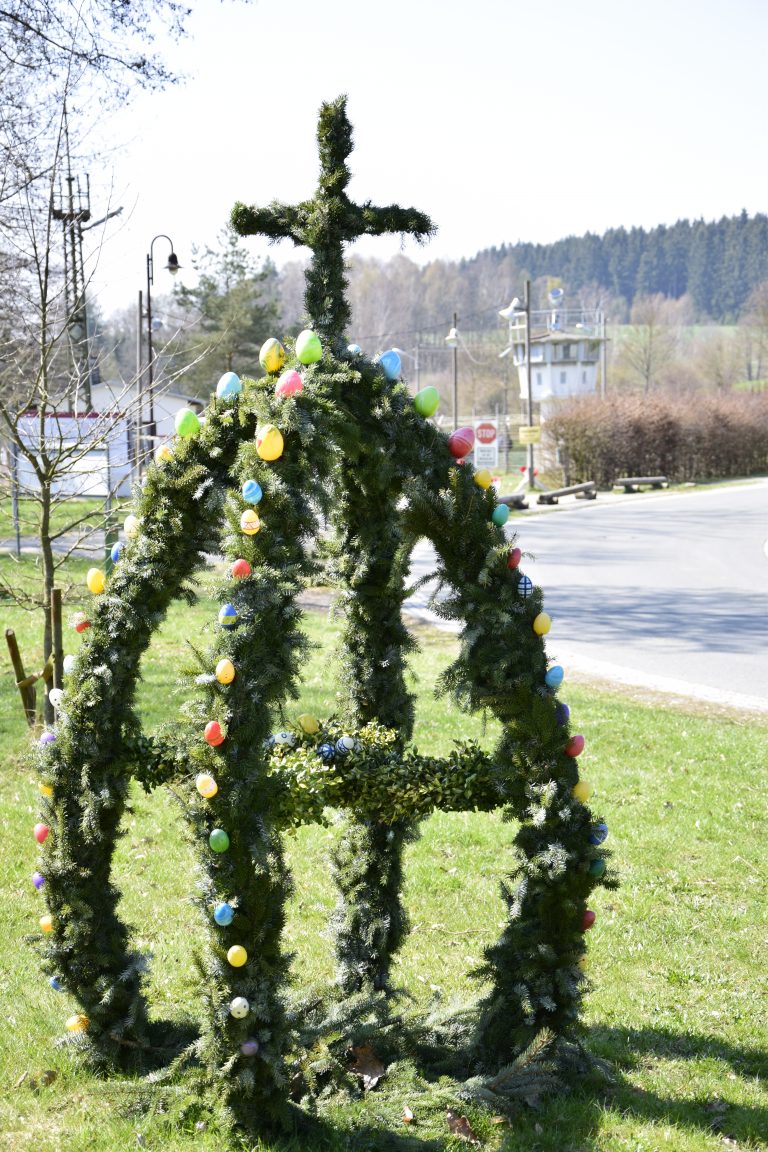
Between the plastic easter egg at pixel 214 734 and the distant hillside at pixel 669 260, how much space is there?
458 ft

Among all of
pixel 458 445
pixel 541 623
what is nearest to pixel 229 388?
pixel 458 445

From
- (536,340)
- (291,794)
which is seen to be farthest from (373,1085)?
(536,340)

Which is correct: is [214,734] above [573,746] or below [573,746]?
above

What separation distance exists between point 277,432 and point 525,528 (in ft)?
79.7

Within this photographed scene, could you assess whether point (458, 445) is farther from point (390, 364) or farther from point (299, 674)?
point (299, 674)

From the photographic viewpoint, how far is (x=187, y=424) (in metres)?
3.58

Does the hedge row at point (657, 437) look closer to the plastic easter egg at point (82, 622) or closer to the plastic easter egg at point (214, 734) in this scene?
the plastic easter egg at point (82, 622)

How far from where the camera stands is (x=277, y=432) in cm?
324

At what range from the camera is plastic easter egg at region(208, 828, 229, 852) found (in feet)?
10.2

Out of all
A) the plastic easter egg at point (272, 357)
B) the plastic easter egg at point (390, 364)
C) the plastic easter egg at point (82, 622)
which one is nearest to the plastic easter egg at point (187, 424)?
the plastic easter egg at point (272, 357)

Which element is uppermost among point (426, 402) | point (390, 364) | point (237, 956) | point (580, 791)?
point (390, 364)

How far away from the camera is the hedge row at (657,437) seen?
39594 mm

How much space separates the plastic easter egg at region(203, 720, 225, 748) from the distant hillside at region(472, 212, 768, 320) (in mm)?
139535

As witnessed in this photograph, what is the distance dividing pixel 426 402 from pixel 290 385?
0.59 m
